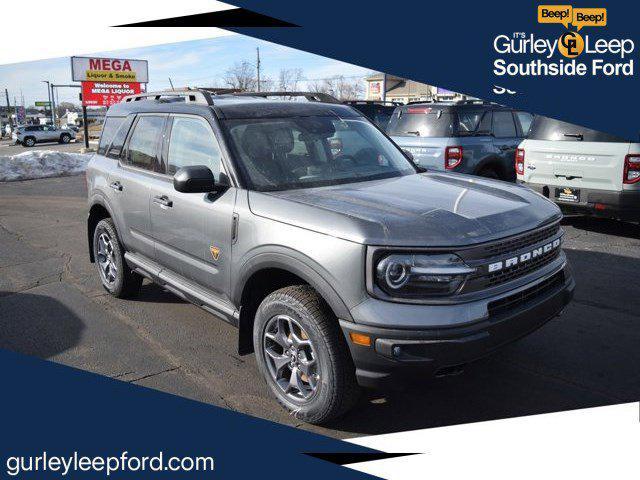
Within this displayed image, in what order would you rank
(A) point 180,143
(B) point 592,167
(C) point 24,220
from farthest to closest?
(C) point 24,220 < (B) point 592,167 < (A) point 180,143

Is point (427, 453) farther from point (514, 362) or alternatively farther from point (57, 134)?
point (57, 134)

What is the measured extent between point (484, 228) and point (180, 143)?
8.25 ft

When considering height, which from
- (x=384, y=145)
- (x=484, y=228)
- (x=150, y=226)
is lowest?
(x=150, y=226)

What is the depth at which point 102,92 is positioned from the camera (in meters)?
32.4

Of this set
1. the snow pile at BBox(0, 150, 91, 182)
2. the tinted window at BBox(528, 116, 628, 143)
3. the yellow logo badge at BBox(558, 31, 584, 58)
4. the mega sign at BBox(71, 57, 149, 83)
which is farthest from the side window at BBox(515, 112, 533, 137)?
the mega sign at BBox(71, 57, 149, 83)

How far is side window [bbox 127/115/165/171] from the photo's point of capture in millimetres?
4836

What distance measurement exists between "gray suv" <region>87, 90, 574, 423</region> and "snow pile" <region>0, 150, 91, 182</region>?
15.0 metres

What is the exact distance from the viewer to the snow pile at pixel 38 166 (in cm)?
1797

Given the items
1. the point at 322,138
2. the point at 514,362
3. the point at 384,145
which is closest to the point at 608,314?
the point at 514,362

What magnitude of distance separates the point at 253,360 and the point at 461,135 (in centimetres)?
630

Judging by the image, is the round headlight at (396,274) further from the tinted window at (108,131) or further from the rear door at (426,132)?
the rear door at (426,132)

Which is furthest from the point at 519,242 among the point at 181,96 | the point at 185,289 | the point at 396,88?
the point at 396,88

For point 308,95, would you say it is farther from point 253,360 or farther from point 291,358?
point 291,358

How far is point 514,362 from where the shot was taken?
4215mm
